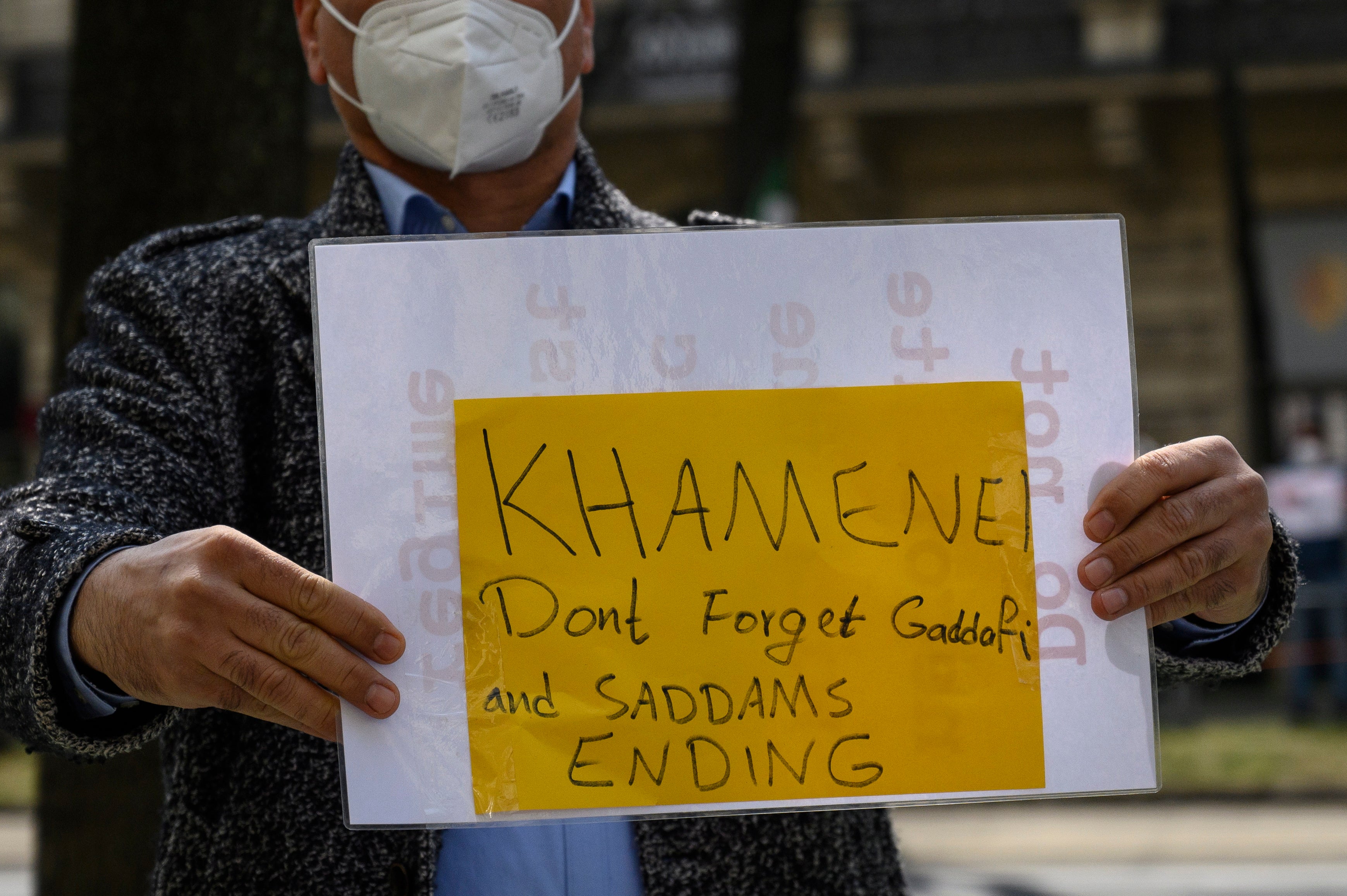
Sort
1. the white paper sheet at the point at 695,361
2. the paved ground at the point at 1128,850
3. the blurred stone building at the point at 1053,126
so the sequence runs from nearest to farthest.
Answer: the white paper sheet at the point at 695,361, the paved ground at the point at 1128,850, the blurred stone building at the point at 1053,126

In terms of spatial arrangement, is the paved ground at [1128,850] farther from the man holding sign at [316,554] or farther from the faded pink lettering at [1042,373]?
the faded pink lettering at [1042,373]

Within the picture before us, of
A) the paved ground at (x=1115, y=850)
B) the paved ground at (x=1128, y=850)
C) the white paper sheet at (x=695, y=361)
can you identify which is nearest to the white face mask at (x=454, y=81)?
the white paper sheet at (x=695, y=361)

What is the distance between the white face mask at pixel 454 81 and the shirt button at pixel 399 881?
2.33ft

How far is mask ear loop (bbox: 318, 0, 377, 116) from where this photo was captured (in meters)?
1.57

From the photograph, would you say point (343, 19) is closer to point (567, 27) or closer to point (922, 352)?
point (567, 27)

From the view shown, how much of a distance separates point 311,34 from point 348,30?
0.14 meters

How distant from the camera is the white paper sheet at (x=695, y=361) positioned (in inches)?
49.1

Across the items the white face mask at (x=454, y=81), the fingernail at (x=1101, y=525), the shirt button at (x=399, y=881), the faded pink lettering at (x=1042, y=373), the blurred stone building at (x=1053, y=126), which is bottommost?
the shirt button at (x=399, y=881)

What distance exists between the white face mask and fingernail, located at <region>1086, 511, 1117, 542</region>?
73 centimetres

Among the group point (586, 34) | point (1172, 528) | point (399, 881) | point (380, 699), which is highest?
point (586, 34)

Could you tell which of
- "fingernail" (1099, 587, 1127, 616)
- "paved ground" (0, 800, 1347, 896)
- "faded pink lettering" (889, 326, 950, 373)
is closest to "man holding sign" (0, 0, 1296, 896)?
"fingernail" (1099, 587, 1127, 616)

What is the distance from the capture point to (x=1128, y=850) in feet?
21.7

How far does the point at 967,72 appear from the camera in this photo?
42.2 feet

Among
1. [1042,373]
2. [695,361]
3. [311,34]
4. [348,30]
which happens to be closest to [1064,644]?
[1042,373]
